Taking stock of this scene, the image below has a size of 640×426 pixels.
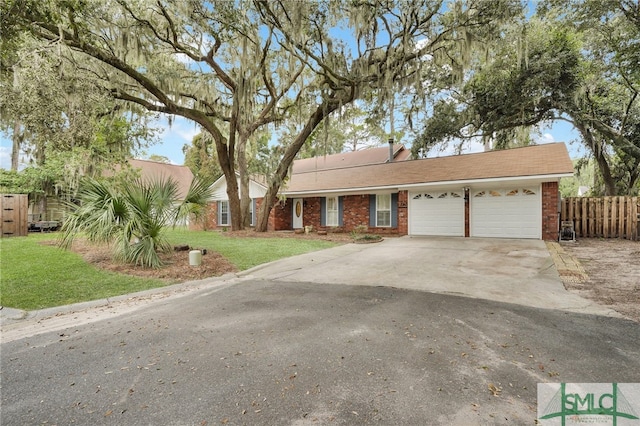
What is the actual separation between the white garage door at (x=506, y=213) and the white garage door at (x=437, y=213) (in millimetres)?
536

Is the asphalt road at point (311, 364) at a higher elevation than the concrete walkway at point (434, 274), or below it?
below

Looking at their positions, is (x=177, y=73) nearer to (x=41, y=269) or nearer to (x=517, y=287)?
(x=41, y=269)

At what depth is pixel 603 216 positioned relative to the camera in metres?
12.0

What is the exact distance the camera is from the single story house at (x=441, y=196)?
11.3 m

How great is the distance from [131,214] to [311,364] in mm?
5647

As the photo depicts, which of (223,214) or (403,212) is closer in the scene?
(403,212)

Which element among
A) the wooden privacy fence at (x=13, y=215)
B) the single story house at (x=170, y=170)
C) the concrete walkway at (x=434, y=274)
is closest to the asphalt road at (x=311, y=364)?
the concrete walkway at (x=434, y=274)

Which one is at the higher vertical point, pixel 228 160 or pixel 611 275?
pixel 228 160

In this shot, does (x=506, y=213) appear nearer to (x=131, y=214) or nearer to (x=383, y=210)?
(x=383, y=210)

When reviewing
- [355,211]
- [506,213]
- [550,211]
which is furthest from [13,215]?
[550,211]

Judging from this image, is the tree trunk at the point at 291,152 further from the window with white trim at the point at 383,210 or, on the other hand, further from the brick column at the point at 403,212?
the brick column at the point at 403,212

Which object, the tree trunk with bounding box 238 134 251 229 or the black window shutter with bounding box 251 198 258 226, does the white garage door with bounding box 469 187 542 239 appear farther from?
the black window shutter with bounding box 251 198 258 226

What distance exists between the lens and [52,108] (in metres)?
8.14

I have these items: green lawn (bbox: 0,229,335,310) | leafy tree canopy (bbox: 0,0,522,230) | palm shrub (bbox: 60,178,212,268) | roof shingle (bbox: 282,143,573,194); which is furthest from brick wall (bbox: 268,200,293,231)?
palm shrub (bbox: 60,178,212,268)
